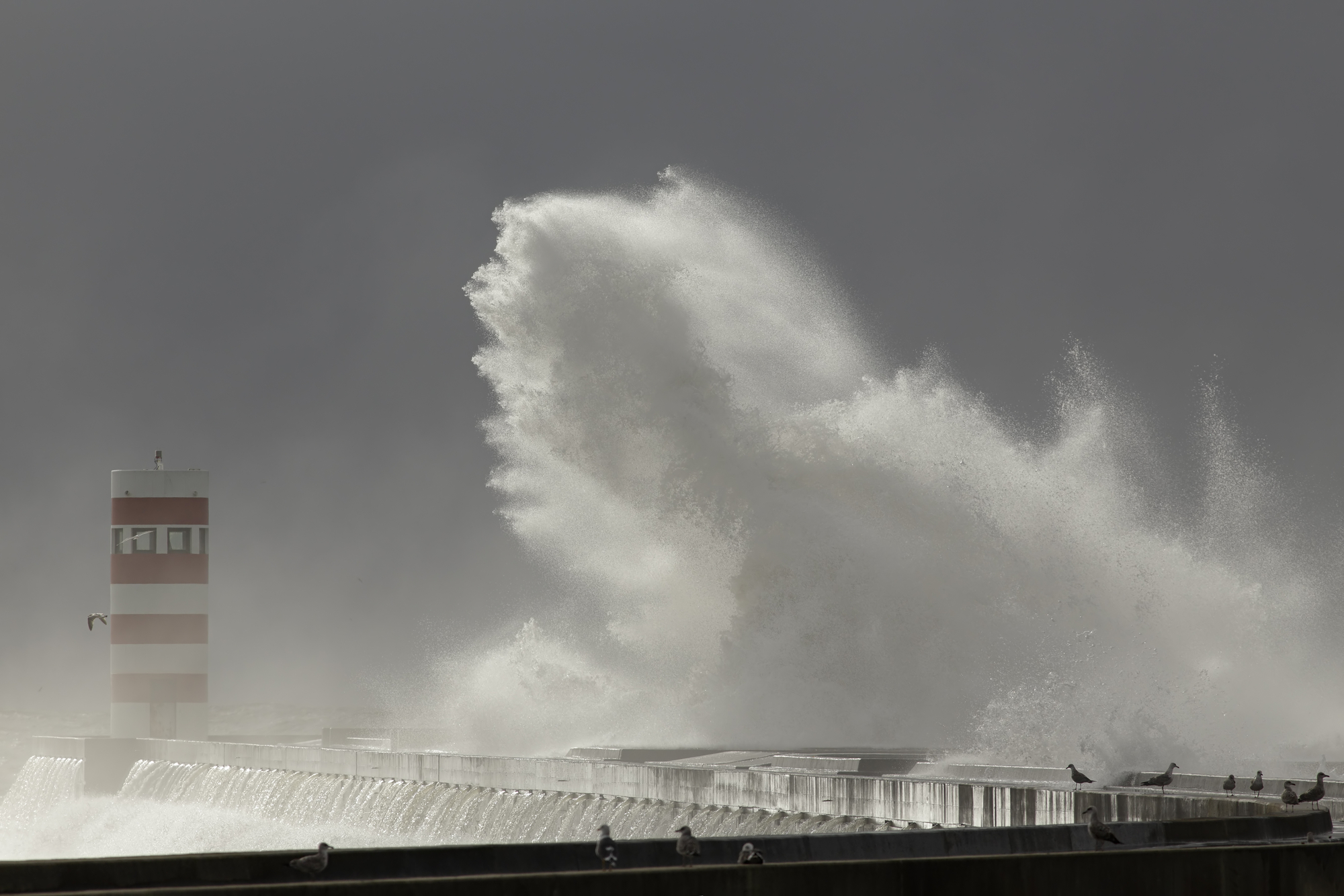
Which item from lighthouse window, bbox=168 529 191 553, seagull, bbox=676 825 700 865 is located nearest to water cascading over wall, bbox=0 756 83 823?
lighthouse window, bbox=168 529 191 553

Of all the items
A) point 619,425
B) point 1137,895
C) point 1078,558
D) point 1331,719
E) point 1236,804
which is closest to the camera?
point 1137,895

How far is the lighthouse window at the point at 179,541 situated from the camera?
25.8 metres

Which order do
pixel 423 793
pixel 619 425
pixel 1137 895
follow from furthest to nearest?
1. pixel 619 425
2. pixel 423 793
3. pixel 1137 895

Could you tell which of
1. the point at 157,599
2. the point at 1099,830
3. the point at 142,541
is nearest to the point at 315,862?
the point at 1099,830

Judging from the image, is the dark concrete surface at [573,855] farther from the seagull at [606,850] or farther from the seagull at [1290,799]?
the seagull at [1290,799]

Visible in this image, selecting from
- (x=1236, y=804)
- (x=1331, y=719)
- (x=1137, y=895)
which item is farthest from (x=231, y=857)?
(x=1331, y=719)

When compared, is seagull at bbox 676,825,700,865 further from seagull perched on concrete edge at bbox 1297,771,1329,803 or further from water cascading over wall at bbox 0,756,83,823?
water cascading over wall at bbox 0,756,83,823

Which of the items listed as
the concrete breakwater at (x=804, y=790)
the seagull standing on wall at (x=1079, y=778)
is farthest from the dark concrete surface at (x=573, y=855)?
the seagull standing on wall at (x=1079, y=778)

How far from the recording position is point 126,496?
2572 centimetres

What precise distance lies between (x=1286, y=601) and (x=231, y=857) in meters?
20.3

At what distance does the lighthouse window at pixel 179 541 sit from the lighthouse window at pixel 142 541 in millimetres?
241

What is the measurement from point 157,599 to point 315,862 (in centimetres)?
1946

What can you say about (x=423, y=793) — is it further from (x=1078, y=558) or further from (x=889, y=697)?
(x=1078, y=558)

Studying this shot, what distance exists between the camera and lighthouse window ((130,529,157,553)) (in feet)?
84.3
